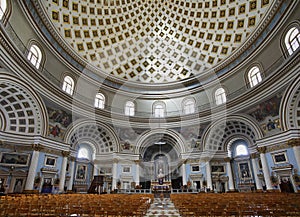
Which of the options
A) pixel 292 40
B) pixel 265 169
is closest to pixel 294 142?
pixel 265 169

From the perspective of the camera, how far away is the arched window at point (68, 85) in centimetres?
2081

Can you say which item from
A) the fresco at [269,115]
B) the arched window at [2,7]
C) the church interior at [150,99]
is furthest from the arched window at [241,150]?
the arched window at [2,7]

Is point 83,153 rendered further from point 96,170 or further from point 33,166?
point 33,166

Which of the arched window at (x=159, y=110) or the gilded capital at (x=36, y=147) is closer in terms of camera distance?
the gilded capital at (x=36, y=147)

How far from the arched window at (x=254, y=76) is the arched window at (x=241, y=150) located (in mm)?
8412

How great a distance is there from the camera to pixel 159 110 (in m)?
27.8

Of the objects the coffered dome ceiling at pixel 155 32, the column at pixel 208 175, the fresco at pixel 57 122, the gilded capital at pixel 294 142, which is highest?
the coffered dome ceiling at pixel 155 32

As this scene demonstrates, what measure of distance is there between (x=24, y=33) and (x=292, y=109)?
931 inches

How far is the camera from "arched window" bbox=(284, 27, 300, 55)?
15.4 metres

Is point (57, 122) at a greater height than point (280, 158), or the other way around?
point (57, 122)

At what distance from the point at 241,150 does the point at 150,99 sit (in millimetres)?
14180

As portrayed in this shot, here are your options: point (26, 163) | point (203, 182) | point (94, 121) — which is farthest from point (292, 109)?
point (26, 163)

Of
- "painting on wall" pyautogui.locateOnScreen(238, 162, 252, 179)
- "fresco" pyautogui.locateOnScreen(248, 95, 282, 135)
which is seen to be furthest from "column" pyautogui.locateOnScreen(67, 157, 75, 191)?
"fresco" pyautogui.locateOnScreen(248, 95, 282, 135)

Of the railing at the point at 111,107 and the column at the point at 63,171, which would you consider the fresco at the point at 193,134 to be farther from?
the column at the point at 63,171
